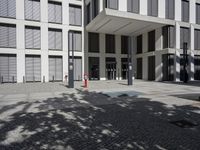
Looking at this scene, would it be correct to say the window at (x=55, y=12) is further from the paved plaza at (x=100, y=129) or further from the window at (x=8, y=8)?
the paved plaza at (x=100, y=129)

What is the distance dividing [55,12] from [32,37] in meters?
5.06

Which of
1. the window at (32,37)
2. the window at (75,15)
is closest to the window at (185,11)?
the window at (75,15)

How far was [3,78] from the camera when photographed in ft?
77.6

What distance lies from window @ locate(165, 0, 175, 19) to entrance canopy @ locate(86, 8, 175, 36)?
1188mm

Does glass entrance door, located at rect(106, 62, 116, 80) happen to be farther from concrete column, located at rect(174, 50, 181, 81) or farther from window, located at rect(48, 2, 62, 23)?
window, located at rect(48, 2, 62, 23)

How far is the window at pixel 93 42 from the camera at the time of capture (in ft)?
92.1

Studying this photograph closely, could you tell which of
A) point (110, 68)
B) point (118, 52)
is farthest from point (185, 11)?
point (110, 68)

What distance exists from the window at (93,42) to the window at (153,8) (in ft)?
29.1

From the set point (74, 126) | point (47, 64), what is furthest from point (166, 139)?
point (47, 64)

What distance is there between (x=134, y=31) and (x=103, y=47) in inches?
216

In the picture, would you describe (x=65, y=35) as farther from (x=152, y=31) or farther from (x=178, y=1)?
(x=178, y=1)

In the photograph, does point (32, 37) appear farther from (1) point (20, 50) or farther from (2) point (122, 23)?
(2) point (122, 23)

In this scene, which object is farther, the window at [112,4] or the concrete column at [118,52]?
the concrete column at [118,52]

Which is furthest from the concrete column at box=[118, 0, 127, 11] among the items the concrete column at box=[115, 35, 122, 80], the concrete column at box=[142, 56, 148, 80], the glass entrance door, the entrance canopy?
the glass entrance door
